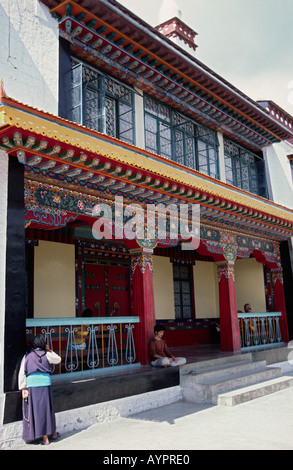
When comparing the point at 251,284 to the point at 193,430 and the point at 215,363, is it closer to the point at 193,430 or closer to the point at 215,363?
the point at 215,363

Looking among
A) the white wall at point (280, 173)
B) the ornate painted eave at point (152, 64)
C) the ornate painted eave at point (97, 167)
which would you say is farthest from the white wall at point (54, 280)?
the white wall at point (280, 173)

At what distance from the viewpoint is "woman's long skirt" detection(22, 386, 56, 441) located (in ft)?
15.9

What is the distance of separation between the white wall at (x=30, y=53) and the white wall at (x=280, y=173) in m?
7.82

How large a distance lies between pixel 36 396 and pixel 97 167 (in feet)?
10.0

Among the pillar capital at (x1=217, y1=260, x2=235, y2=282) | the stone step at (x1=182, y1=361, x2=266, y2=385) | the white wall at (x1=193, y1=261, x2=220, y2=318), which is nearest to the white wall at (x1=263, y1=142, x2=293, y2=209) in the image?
the white wall at (x1=193, y1=261, x2=220, y2=318)

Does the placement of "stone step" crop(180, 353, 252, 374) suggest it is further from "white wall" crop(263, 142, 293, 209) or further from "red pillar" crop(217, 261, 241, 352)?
"white wall" crop(263, 142, 293, 209)

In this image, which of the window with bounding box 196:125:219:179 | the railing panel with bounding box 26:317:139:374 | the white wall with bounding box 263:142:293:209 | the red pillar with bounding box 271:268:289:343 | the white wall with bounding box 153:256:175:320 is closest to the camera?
the railing panel with bounding box 26:317:139:374

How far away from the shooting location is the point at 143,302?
7.61 m

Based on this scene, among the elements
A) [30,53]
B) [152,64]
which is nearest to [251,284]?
[152,64]

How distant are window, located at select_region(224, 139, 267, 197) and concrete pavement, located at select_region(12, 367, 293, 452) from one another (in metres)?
6.42

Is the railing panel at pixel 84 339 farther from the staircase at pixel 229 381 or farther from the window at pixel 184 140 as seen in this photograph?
→ the window at pixel 184 140

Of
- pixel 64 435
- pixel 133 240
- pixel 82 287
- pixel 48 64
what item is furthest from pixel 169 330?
pixel 48 64
